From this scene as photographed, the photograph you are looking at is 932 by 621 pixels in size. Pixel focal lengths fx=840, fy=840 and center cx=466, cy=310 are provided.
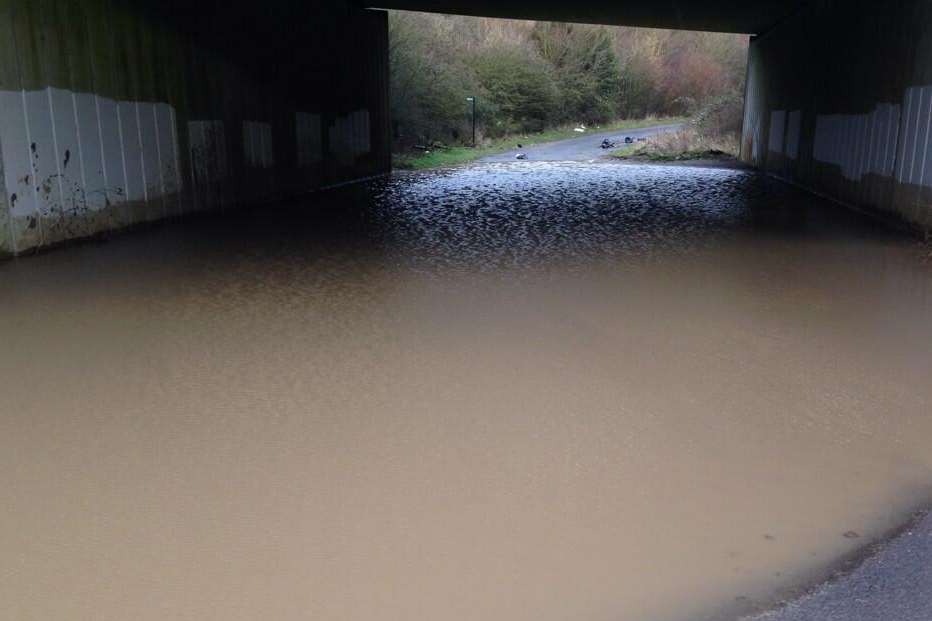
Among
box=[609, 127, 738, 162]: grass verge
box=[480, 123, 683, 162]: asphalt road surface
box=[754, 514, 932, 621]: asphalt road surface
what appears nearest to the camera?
box=[754, 514, 932, 621]: asphalt road surface

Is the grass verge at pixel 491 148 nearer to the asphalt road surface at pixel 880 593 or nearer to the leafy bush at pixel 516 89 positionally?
the leafy bush at pixel 516 89

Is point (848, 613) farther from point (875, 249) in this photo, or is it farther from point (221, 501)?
point (875, 249)

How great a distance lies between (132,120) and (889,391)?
916 centimetres

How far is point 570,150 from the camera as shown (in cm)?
3164

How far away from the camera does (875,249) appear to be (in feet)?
31.2

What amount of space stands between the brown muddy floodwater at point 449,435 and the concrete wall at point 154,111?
1436 mm

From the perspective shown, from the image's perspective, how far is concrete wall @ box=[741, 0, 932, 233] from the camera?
34.8 feet

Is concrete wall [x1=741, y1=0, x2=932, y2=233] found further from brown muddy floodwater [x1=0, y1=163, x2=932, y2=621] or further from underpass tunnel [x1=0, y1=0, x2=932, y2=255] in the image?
brown muddy floodwater [x1=0, y1=163, x2=932, y2=621]

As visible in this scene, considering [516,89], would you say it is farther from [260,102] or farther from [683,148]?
[260,102]

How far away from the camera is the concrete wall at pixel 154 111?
8.59 meters

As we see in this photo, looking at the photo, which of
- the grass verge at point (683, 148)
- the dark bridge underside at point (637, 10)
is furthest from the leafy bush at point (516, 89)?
the dark bridge underside at point (637, 10)

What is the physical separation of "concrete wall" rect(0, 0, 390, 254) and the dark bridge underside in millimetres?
3052

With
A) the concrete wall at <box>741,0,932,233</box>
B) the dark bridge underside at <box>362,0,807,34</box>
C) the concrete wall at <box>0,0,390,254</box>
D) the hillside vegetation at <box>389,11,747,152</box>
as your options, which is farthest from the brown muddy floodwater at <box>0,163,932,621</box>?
the hillside vegetation at <box>389,11,747,152</box>

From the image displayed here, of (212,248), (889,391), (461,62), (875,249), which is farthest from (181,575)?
(461,62)
